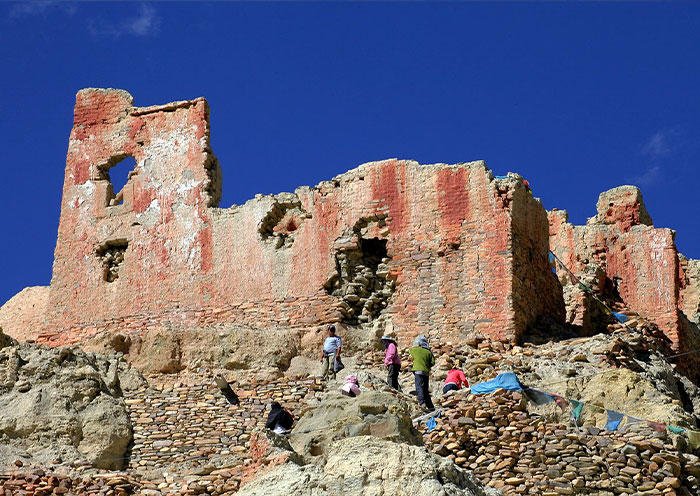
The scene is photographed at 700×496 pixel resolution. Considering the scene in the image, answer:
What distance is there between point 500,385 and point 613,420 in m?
1.67

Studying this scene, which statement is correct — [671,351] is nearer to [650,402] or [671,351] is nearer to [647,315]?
[647,315]

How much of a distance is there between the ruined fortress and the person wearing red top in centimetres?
216

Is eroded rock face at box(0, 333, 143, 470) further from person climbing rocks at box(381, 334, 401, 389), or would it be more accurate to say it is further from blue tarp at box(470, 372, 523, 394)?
blue tarp at box(470, 372, 523, 394)

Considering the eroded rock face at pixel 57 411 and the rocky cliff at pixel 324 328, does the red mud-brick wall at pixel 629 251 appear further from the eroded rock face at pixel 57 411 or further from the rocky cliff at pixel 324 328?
the eroded rock face at pixel 57 411

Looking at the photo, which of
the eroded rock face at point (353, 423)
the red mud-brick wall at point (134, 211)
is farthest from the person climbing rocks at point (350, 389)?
the red mud-brick wall at point (134, 211)

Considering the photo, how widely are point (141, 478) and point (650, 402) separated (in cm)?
733

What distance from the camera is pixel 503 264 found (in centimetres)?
2642

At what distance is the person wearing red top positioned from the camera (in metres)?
23.5

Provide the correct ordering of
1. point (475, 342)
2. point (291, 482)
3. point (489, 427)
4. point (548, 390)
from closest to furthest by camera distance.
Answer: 1. point (291, 482)
2. point (489, 427)
3. point (548, 390)
4. point (475, 342)

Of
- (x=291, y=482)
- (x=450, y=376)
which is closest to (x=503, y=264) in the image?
(x=450, y=376)

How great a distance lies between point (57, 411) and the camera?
23.2m

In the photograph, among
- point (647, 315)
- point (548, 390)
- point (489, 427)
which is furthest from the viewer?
point (647, 315)

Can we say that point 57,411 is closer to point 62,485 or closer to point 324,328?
point 62,485

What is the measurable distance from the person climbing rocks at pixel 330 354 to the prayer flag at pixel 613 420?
4898 millimetres
